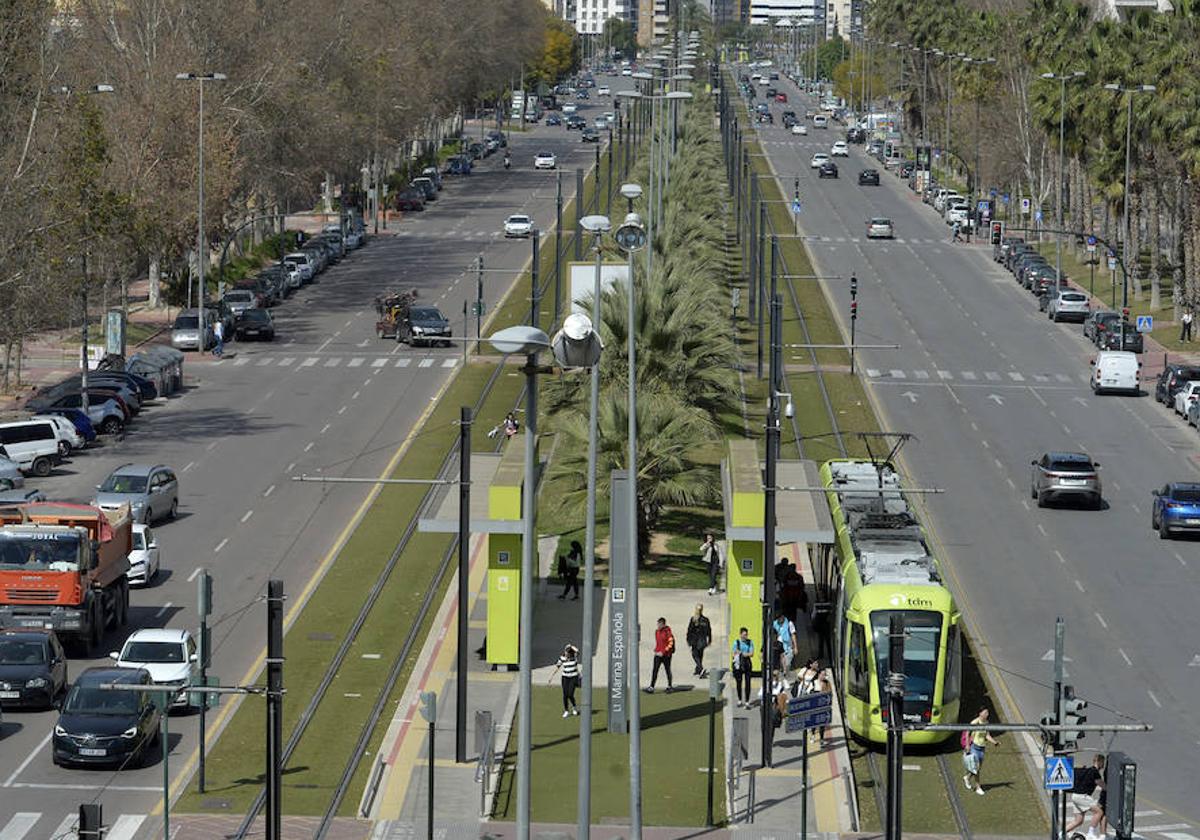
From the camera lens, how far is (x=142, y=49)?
111500 mm

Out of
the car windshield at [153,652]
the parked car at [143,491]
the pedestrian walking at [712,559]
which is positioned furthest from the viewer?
the parked car at [143,491]

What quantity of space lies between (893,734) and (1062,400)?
57.9 meters

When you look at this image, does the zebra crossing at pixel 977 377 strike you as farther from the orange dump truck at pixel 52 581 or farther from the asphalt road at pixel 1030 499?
the orange dump truck at pixel 52 581

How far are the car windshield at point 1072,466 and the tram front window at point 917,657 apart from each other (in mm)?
24626

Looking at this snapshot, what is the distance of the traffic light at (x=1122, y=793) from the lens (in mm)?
27353

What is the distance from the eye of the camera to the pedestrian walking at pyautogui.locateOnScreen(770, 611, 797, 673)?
152 feet

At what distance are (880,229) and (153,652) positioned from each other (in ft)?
306

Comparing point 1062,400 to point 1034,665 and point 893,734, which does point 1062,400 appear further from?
point 893,734

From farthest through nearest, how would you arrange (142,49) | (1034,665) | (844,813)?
(142,49), (1034,665), (844,813)

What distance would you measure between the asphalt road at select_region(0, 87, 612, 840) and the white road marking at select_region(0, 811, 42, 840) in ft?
0.10

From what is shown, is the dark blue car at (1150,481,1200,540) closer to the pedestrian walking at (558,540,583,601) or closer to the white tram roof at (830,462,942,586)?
the white tram roof at (830,462,942,586)

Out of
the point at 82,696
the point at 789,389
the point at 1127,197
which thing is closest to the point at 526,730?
the point at 82,696

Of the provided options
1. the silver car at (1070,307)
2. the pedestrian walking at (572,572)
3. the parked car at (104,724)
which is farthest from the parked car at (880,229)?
the parked car at (104,724)

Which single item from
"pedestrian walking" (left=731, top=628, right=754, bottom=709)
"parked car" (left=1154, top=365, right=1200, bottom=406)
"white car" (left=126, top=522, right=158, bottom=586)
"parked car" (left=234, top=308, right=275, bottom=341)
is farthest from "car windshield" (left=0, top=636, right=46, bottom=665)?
"parked car" (left=234, top=308, right=275, bottom=341)
